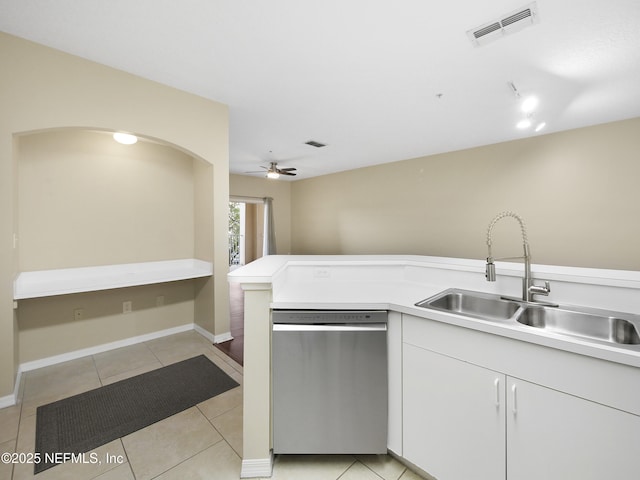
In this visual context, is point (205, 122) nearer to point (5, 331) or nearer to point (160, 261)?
point (160, 261)

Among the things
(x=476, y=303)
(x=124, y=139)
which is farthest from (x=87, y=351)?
(x=476, y=303)

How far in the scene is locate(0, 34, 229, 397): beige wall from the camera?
195 cm

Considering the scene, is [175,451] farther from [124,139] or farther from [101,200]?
[124,139]

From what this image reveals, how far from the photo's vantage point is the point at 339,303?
1.45 metres

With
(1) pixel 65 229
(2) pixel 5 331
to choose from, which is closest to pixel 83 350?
(2) pixel 5 331

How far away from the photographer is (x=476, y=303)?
1.71 metres

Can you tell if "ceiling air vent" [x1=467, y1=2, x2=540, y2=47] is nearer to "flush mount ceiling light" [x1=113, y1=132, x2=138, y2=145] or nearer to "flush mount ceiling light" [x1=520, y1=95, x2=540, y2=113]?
→ "flush mount ceiling light" [x1=520, y1=95, x2=540, y2=113]

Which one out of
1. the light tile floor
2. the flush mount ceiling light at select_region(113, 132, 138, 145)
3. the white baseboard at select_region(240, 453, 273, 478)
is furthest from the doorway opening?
the white baseboard at select_region(240, 453, 273, 478)

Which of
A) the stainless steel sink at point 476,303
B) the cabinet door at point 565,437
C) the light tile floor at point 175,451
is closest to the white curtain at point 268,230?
the light tile floor at point 175,451

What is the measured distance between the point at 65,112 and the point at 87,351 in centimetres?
229

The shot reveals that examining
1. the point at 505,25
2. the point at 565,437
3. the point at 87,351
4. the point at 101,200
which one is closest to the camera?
the point at 565,437

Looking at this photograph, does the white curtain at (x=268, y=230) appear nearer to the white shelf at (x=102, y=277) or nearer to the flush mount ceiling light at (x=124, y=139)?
the white shelf at (x=102, y=277)

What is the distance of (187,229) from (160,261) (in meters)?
0.51

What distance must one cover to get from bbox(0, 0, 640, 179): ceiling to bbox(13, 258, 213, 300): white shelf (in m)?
1.89
